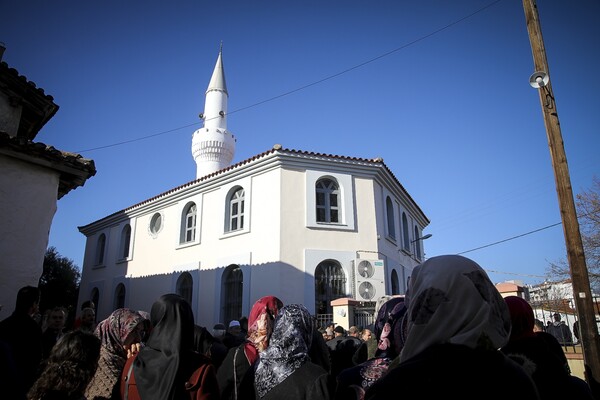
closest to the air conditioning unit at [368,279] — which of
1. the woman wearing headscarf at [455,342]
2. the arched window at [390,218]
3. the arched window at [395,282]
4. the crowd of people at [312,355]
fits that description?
the arched window at [395,282]

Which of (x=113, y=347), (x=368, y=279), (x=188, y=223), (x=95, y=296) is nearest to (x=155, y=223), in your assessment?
(x=188, y=223)

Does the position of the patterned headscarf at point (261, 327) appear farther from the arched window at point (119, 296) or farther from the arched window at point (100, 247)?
the arched window at point (100, 247)

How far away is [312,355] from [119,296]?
17.5 metres

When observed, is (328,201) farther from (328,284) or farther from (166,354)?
(166,354)

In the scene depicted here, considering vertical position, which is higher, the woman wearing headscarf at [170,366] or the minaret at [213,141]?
the minaret at [213,141]

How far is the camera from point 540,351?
2090 millimetres

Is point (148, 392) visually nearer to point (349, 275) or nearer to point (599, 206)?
point (349, 275)

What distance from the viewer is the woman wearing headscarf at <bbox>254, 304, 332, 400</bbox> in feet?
6.81

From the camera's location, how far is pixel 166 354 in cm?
231

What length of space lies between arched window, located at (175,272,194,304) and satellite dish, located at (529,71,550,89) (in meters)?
12.9

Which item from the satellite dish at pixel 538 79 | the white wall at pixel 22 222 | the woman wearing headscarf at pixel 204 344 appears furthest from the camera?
the white wall at pixel 22 222

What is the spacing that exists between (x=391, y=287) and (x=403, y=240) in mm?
2997

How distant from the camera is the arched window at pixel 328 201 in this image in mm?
13391

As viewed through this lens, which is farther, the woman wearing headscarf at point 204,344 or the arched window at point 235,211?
the arched window at point 235,211
